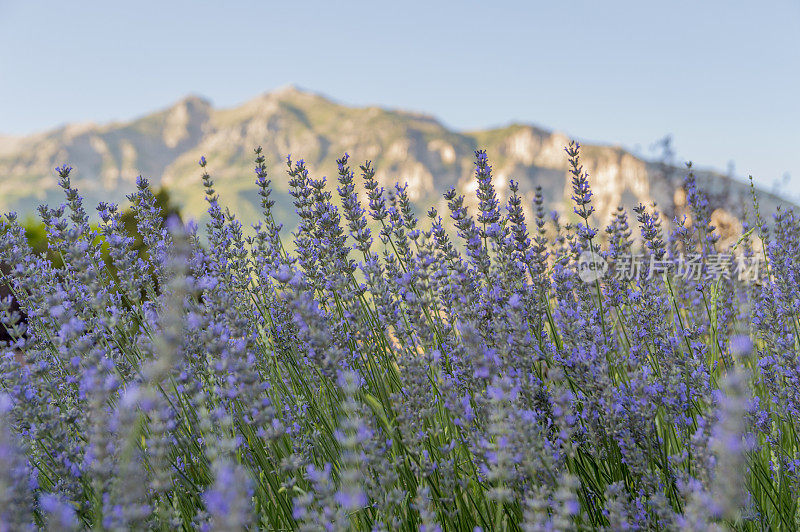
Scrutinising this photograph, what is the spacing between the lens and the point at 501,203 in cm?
320

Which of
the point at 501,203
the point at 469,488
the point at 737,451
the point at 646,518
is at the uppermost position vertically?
the point at 501,203

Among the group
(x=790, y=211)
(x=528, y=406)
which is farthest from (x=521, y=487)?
(x=790, y=211)

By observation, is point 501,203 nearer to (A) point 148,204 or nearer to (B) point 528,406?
(B) point 528,406

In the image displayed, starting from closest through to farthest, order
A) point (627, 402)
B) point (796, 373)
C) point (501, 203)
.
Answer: point (627, 402) → point (796, 373) → point (501, 203)

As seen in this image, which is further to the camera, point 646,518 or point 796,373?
point 796,373

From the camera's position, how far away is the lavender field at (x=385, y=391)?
5.18 feet

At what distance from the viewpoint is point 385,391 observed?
2451mm

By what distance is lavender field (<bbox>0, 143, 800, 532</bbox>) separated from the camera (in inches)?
62.2

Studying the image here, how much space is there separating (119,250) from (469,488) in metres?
2.11

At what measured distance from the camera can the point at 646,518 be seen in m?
1.99

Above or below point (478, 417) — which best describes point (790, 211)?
above

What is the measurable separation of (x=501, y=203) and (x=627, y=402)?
4.66ft

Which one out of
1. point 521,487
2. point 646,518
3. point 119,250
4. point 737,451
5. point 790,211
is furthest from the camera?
point 790,211

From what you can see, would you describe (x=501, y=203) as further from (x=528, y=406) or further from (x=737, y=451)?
(x=737, y=451)
